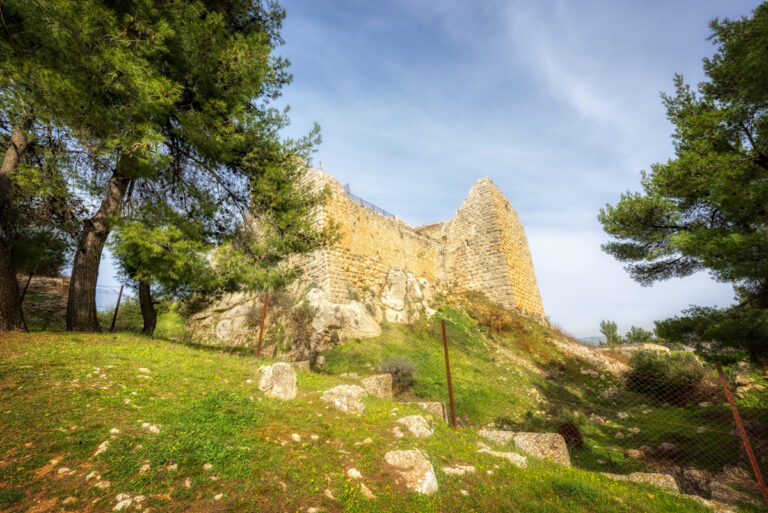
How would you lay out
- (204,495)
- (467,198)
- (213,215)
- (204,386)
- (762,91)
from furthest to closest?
(467,198)
(213,215)
(762,91)
(204,386)
(204,495)

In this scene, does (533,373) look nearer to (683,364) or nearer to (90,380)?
(683,364)

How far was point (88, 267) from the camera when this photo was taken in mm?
6480

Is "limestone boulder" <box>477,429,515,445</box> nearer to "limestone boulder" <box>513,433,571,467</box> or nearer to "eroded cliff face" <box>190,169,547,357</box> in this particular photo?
"limestone boulder" <box>513,433,571,467</box>

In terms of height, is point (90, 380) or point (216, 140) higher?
point (216, 140)

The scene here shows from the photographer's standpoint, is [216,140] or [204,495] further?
[216,140]

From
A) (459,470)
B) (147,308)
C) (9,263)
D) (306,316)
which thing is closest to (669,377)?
(459,470)

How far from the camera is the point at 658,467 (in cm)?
598

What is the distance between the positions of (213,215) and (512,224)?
686 inches

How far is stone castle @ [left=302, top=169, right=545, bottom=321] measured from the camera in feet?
42.9

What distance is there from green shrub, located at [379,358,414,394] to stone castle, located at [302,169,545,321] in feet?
Answer: 12.2

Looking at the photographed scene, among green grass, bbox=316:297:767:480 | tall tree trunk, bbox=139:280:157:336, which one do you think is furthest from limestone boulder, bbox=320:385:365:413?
tall tree trunk, bbox=139:280:157:336

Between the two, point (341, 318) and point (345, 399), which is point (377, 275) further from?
point (345, 399)

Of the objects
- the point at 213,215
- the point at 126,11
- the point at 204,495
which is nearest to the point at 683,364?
the point at 204,495

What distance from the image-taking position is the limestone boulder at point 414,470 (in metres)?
3.51
